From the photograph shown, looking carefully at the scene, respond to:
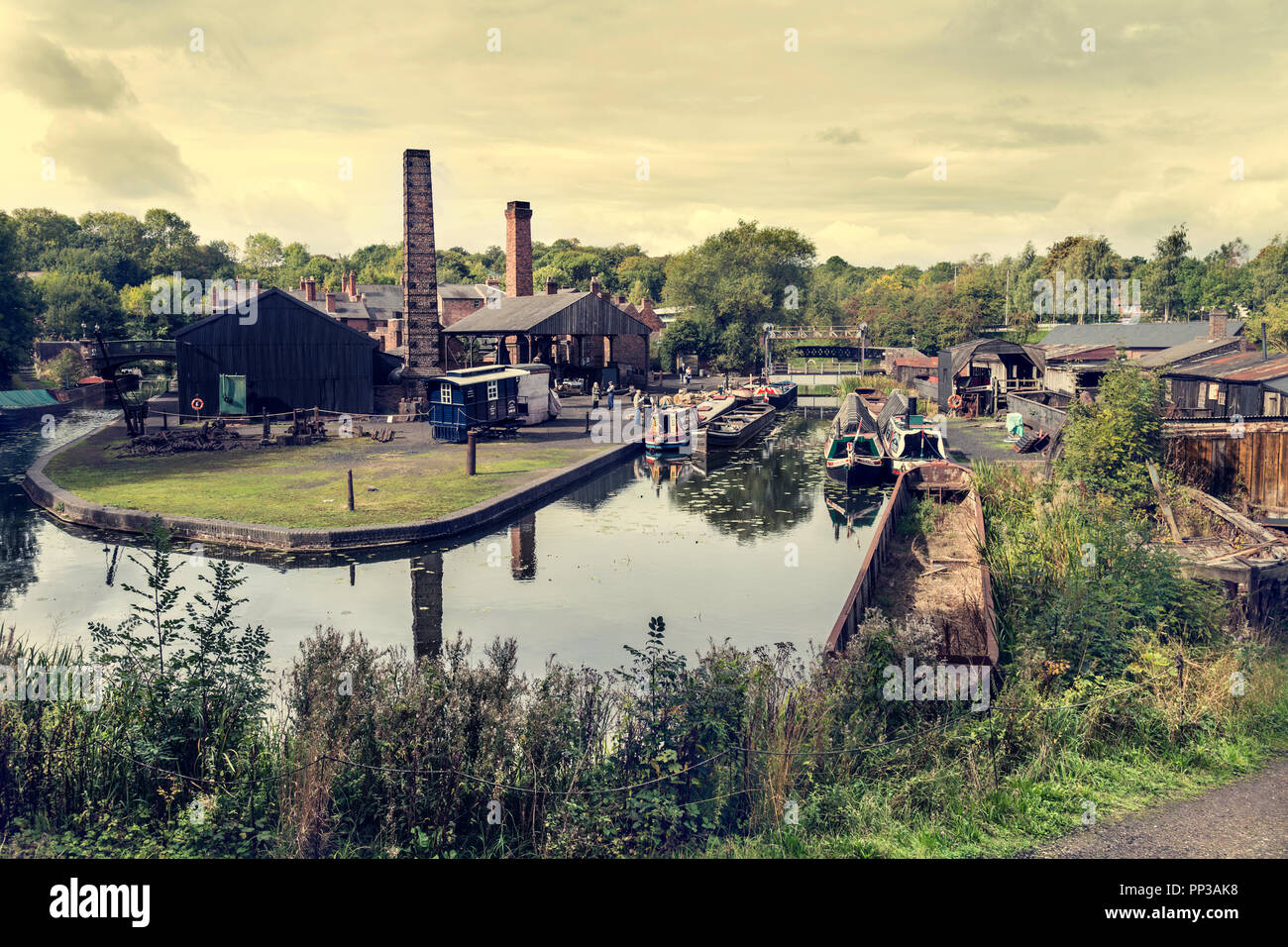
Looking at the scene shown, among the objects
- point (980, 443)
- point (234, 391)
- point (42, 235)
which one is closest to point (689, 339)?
point (980, 443)

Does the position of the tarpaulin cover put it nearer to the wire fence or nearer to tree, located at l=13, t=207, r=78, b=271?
the wire fence

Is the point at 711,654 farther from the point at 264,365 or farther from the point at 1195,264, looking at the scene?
the point at 1195,264

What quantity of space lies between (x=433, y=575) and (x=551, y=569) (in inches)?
89.1

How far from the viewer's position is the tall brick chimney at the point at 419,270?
4281 centimetres

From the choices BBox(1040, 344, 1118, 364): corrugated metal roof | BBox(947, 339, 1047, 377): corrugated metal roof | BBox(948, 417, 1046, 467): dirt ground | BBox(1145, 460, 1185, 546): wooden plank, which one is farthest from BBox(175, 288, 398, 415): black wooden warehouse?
BBox(1040, 344, 1118, 364): corrugated metal roof

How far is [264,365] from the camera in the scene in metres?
38.8

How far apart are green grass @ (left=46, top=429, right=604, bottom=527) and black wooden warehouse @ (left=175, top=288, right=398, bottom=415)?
5421mm

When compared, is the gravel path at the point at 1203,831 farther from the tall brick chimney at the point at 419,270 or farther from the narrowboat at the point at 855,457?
the tall brick chimney at the point at 419,270

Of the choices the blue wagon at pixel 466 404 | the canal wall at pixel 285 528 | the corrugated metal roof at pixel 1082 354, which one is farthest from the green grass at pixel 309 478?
the corrugated metal roof at pixel 1082 354

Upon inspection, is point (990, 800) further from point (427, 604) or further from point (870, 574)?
point (427, 604)

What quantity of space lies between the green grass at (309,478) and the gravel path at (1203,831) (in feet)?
51.0

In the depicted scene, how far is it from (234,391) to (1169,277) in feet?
288

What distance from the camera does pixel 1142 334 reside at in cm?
5953

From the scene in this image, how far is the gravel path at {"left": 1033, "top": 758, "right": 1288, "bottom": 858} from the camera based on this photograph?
285 inches
